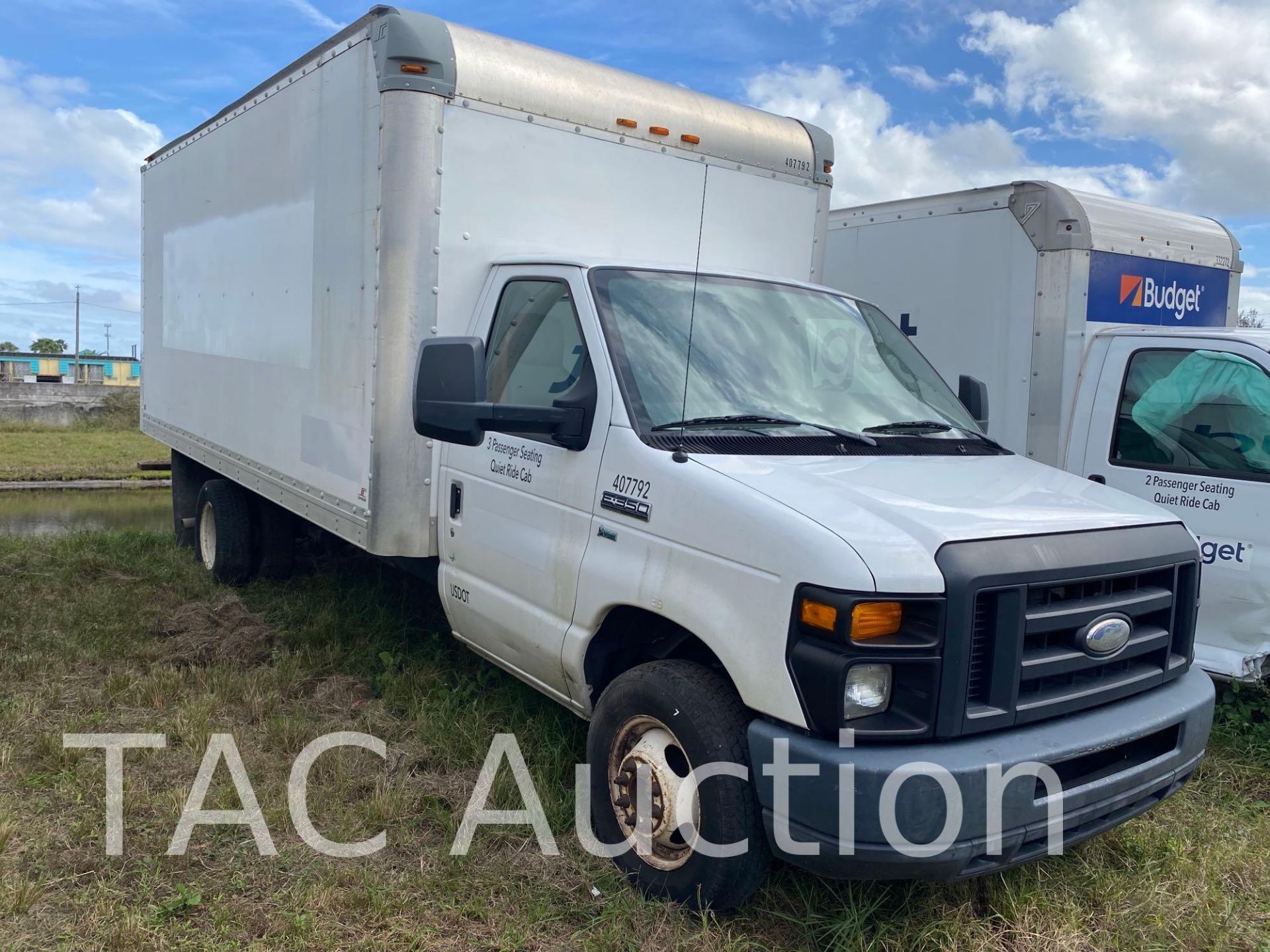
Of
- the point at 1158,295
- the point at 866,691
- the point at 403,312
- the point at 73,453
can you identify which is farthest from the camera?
the point at 73,453

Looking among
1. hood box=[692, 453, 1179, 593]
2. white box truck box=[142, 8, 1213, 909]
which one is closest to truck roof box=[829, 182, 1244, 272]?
white box truck box=[142, 8, 1213, 909]

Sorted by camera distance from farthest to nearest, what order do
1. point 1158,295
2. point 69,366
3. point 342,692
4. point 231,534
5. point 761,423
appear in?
point 69,366, point 231,534, point 1158,295, point 342,692, point 761,423

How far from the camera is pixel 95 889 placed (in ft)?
11.5

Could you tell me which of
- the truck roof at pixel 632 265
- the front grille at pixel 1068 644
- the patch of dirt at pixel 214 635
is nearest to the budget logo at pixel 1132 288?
the truck roof at pixel 632 265

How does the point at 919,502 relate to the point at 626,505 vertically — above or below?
above

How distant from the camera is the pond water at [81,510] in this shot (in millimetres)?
14047

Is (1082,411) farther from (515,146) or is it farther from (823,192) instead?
(515,146)

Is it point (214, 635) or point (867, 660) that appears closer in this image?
point (867, 660)

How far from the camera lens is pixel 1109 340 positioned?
567cm

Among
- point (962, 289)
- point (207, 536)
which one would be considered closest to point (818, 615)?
point (962, 289)

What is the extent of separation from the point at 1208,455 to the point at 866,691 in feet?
10.5

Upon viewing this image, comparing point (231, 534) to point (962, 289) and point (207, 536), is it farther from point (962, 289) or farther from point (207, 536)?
point (962, 289)

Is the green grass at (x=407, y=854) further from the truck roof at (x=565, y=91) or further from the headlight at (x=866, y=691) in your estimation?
the truck roof at (x=565, y=91)

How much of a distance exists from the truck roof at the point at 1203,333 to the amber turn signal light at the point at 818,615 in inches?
134
